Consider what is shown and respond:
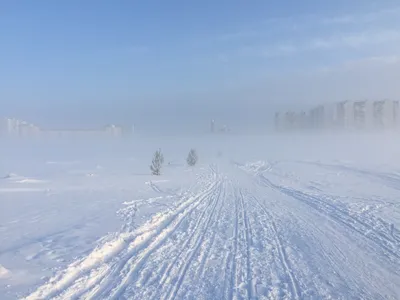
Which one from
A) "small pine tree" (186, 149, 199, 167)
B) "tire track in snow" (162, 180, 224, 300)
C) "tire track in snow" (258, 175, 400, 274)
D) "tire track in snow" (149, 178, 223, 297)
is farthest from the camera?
"small pine tree" (186, 149, 199, 167)

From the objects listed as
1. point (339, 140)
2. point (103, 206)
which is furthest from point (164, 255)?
point (339, 140)

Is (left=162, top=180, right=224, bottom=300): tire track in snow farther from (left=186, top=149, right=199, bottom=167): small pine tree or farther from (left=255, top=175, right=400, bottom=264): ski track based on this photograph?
(left=186, top=149, right=199, bottom=167): small pine tree

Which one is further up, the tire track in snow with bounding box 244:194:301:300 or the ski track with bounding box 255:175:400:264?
the tire track in snow with bounding box 244:194:301:300

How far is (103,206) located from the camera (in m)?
15.1

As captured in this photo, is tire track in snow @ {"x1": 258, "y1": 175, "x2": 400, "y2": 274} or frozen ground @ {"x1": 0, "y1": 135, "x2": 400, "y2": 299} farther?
tire track in snow @ {"x1": 258, "y1": 175, "x2": 400, "y2": 274}

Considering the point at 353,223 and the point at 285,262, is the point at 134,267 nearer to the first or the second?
the point at 285,262

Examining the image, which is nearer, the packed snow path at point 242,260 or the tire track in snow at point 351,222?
the packed snow path at point 242,260

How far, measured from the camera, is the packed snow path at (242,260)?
5.50 meters

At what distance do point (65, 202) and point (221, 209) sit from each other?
8305 mm

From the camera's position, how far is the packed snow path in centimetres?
550

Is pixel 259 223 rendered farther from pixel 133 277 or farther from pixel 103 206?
pixel 103 206

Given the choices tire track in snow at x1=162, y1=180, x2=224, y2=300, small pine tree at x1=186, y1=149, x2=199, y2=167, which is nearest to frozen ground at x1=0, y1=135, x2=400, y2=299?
tire track in snow at x1=162, y1=180, x2=224, y2=300

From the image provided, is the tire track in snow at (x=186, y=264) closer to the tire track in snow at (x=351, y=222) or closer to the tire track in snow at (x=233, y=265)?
the tire track in snow at (x=233, y=265)

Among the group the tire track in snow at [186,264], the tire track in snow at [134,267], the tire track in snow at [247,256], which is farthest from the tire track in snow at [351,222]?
the tire track in snow at [134,267]
